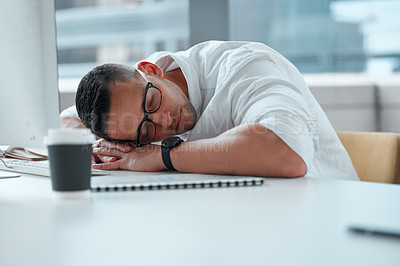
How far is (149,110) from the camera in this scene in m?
1.29

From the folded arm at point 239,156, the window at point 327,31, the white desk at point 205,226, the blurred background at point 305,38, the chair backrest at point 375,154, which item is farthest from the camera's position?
the window at point 327,31

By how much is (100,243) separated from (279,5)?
331cm

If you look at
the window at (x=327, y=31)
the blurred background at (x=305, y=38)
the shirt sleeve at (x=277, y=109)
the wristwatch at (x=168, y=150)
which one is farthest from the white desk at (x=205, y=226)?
the window at (x=327, y=31)

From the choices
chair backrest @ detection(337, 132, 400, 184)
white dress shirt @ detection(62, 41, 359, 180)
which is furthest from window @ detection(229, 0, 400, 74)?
chair backrest @ detection(337, 132, 400, 184)

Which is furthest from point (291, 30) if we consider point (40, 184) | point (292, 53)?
point (40, 184)

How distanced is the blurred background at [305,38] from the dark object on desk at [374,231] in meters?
2.70

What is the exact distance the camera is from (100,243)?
0.53 m

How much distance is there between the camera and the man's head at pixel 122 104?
4.15ft

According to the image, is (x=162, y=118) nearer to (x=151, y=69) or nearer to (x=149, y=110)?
(x=149, y=110)

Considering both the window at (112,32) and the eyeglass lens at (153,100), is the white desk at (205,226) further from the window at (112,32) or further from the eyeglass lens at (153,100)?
the window at (112,32)

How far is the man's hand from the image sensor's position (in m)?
1.13

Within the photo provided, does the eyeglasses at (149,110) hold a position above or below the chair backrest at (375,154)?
above

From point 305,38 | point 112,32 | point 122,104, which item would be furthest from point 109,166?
point 305,38

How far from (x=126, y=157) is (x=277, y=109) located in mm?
445
